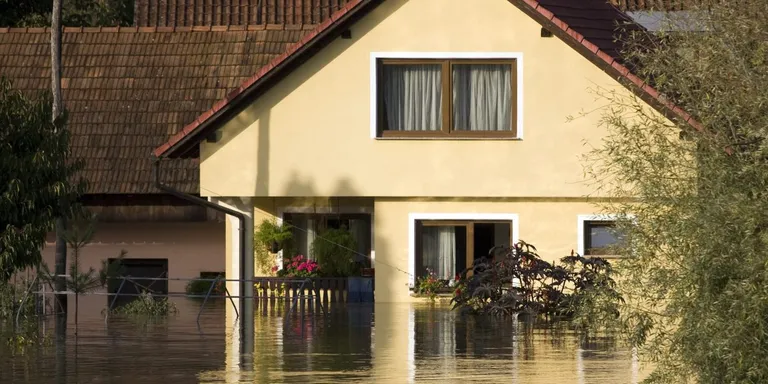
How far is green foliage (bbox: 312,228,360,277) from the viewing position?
30.3 metres

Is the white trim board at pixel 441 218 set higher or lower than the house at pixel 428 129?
lower

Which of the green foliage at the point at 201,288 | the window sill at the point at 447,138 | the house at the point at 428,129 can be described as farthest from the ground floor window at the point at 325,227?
the window sill at the point at 447,138

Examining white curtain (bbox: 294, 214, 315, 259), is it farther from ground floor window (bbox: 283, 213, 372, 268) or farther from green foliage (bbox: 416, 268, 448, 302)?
green foliage (bbox: 416, 268, 448, 302)

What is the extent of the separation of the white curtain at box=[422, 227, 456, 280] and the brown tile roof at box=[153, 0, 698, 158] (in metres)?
3.97

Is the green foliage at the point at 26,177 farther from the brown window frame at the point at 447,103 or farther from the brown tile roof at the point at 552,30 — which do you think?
the brown window frame at the point at 447,103

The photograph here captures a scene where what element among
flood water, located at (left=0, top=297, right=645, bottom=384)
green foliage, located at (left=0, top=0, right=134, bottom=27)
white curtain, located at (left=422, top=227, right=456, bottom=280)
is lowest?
flood water, located at (left=0, top=297, right=645, bottom=384)

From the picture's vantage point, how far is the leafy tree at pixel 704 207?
1349 cm

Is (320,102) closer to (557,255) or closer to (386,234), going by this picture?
(386,234)

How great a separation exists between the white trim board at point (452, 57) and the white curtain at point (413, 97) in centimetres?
24

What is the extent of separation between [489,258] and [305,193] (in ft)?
11.4

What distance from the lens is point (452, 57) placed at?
95.5ft

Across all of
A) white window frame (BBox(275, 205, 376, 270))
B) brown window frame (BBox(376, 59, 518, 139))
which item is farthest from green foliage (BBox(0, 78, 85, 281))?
Answer: white window frame (BBox(275, 205, 376, 270))

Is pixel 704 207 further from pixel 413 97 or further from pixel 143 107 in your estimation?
pixel 143 107

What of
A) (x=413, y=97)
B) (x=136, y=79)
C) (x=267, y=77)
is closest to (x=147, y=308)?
(x=267, y=77)
